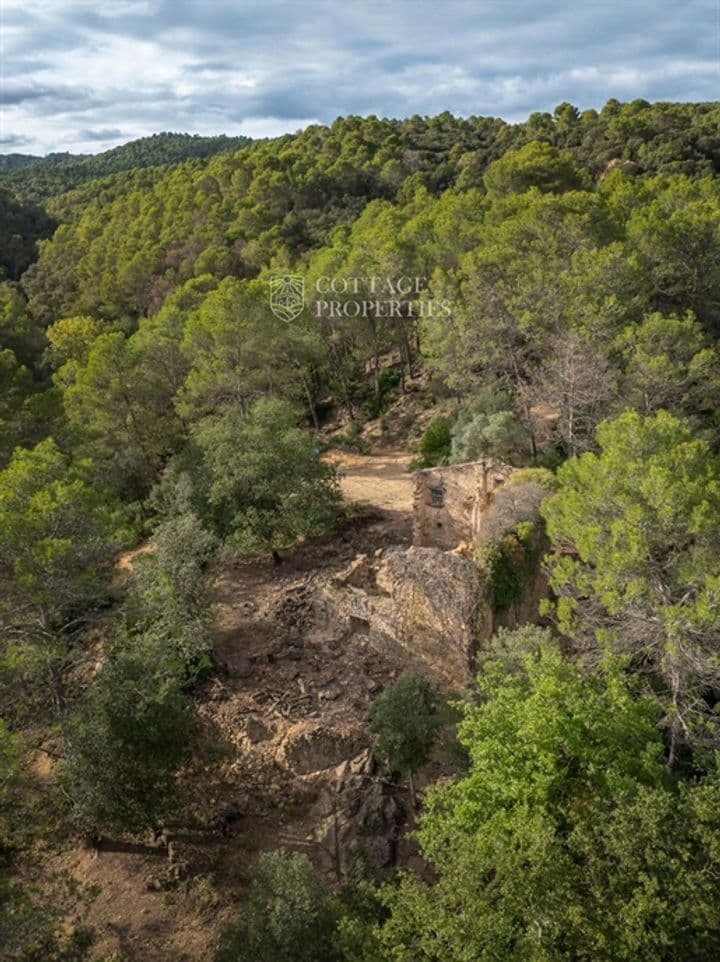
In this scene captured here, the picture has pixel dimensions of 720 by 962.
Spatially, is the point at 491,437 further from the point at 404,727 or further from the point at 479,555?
the point at 404,727

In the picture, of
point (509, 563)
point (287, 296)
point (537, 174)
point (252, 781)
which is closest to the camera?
point (252, 781)

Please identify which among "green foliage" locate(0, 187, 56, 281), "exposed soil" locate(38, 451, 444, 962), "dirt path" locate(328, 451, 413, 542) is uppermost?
"green foliage" locate(0, 187, 56, 281)

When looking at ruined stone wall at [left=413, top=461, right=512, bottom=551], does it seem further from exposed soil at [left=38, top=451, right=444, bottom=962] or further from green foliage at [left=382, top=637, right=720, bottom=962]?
green foliage at [left=382, top=637, right=720, bottom=962]

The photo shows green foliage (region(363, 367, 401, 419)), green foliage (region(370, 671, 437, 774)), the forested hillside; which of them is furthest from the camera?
the forested hillside

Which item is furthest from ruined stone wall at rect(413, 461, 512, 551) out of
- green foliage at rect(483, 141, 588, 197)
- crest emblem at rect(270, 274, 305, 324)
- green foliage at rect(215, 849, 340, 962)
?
green foliage at rect(483, 141, 588, 197)

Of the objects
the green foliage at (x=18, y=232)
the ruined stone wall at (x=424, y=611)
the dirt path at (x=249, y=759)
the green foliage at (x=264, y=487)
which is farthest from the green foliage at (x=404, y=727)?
the green foliage at (x=18, y=232)

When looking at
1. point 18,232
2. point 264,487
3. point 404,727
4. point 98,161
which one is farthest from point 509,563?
point 98,161
